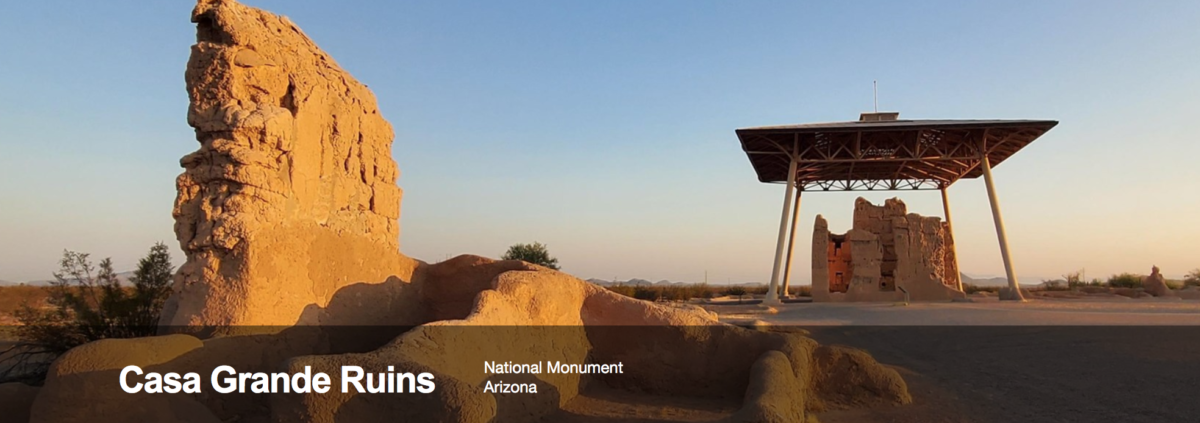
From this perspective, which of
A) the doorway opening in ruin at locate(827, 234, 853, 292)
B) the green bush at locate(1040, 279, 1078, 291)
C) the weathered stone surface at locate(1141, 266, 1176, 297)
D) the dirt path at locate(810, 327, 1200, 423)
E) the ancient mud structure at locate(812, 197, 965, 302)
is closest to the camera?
the dirt path at locate(810, 327, 1200, 423)

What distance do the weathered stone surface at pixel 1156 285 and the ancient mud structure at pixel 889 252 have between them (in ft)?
30.0

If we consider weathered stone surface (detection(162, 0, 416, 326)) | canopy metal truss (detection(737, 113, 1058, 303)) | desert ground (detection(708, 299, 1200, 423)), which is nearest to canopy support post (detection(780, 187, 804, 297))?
canopy metal truss (detection(737, 113, 1058, 303))

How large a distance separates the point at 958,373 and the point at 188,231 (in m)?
8.11

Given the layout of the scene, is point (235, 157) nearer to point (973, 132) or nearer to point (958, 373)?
point (958, 373)

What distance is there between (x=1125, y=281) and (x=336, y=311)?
35435 millimetres

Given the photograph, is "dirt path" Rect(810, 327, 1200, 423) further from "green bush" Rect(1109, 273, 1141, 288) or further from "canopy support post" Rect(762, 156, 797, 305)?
"green bush" Rect(1109, 273, 1141, 288)

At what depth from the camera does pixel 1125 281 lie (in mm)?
29719

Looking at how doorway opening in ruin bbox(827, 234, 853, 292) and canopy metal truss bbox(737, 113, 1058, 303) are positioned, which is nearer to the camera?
canopy metal truss bbox(737, 113, 1058, 303)

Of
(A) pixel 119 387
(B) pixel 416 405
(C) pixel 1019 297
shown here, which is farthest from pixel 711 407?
(C) pixel 1019 297

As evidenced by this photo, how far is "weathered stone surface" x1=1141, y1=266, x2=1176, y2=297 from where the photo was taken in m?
22.6

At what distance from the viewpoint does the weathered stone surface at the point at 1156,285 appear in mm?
22641

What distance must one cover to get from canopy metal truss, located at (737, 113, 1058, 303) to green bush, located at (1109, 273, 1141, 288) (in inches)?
449

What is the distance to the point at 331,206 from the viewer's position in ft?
20.1

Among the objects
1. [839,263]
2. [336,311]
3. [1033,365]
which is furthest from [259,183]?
[839,263]
